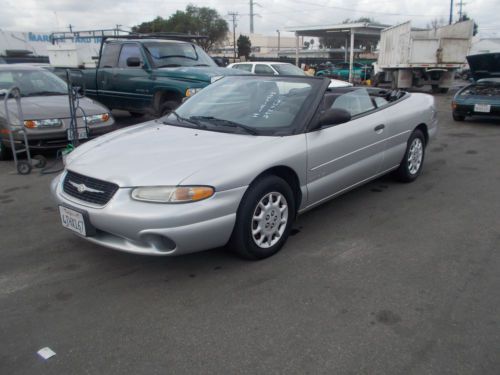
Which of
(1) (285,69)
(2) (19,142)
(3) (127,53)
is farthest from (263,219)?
(1) (285,69)

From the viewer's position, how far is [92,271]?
339cm

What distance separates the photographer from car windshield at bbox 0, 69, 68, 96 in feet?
24.3

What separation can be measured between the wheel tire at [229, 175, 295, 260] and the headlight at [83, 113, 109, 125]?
4.40 meters

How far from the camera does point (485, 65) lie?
10.3m

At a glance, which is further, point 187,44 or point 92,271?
point 187,44

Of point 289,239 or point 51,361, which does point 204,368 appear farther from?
point 289,239

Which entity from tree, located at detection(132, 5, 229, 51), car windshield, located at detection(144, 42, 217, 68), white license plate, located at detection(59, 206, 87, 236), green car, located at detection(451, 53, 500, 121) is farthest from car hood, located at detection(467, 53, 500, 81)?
tree, located at detection(132, 5, 229, 51)

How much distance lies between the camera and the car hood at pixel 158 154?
3.07 meters

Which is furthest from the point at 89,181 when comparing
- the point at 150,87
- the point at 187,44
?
the point at 187,44

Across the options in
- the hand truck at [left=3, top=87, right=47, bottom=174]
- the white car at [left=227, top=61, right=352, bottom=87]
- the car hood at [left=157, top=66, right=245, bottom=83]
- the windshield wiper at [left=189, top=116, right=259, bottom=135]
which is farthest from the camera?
the white car at [left=227, top=61, right=352, bottom=87]

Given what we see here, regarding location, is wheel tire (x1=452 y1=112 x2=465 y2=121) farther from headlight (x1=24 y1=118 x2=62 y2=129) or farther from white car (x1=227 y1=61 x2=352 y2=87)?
headlight (x1=24 y1=118 x2=62 y2=129)

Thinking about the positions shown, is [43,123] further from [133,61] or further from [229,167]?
[229,167]

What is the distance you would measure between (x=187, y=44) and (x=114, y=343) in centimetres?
775

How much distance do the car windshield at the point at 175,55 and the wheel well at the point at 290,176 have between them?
19.1 ft
